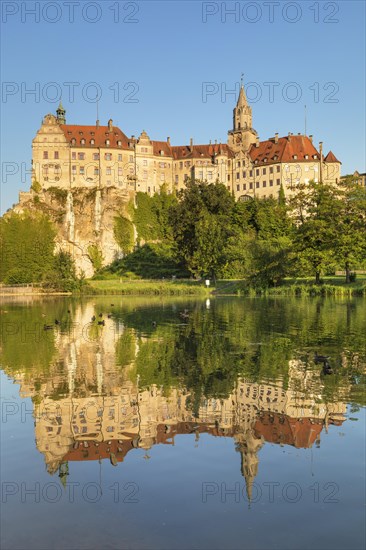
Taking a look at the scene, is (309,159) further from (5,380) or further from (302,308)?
(5,380)

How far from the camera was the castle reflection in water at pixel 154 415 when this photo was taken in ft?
42.4

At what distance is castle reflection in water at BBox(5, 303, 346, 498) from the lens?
12.9 meters

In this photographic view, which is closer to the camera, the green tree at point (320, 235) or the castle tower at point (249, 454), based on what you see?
the castle tower at point (249, 454)

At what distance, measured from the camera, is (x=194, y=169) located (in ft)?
421

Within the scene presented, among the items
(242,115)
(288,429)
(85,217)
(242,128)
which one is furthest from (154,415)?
(242,115)

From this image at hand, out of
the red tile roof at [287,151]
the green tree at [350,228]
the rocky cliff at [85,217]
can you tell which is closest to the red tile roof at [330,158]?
the red tile roof at [287,151]

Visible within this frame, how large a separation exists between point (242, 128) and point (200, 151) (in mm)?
15026

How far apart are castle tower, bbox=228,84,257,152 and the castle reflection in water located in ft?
403

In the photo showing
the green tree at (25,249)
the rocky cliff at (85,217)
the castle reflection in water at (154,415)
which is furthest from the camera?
the rocky cliff at (85,217)

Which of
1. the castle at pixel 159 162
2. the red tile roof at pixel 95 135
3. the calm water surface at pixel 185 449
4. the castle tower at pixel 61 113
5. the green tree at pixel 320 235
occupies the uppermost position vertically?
the castle tower at pixel 61 113

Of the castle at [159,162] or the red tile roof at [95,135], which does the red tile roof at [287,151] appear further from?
the red tile roof at [95,135]

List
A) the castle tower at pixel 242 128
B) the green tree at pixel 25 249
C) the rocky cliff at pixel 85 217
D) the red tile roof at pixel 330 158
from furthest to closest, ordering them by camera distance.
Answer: the castle tower at pixel 242 128 < the red tile roof at pixel 330 158 < the rocky cliff at pixel 85 217 < the green tree at pixel 25 249

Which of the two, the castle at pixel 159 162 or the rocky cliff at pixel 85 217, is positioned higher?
the castle at pixel 159 162

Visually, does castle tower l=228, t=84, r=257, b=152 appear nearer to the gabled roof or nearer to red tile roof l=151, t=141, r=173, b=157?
the gabled roof
